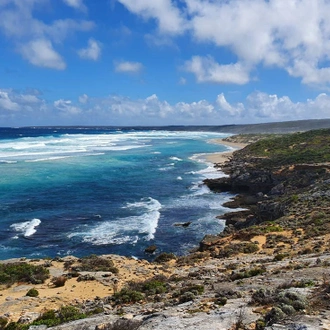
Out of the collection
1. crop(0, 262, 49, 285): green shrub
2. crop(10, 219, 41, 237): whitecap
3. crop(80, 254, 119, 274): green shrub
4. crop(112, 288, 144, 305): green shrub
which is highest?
crop(112, 288, 144, 305): green shrub

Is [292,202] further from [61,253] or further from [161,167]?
[161,167]

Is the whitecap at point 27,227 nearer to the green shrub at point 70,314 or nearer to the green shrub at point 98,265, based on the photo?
the green shrub at point 98,265

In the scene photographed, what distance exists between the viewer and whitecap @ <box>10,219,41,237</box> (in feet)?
96.1

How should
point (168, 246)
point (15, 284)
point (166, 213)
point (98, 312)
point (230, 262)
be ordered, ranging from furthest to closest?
point (166, 213), point (168, 246), point (230, 262), point (15, 284), point (98, 312)

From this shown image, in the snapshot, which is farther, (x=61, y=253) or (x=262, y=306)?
(x=61, y=253)

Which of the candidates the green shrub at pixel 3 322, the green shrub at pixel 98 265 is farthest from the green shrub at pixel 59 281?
the green shrub at pixel 3 322

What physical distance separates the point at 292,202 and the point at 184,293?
821 inches

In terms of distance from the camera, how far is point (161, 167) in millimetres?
65438

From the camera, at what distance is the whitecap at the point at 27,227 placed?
96.1ft

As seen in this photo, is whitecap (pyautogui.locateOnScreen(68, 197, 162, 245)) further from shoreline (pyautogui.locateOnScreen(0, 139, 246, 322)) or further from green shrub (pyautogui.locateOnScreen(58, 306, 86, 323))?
green shrub (pyautogui.locateOnScreen(58, 306, 86, 323))

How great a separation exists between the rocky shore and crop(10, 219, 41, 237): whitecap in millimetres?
10227

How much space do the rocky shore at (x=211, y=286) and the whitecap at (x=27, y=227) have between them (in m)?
10.2

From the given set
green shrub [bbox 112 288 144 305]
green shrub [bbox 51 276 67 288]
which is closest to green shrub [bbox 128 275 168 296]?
green shrub [bbox 112 288 144 305]

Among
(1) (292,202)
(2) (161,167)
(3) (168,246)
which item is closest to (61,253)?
(3) (168,246)
